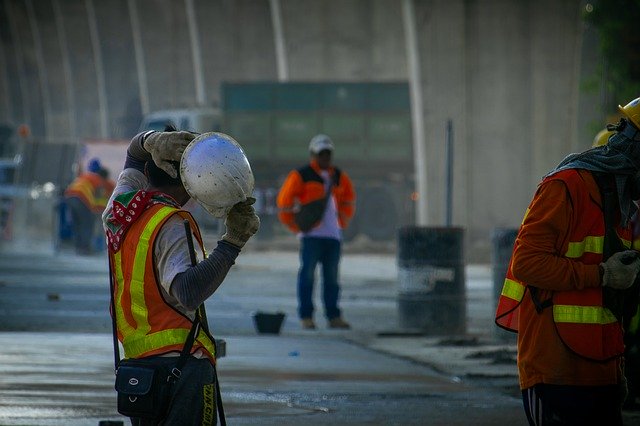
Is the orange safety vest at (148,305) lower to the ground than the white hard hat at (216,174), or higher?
lower

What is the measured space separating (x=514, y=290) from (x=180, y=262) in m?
1.31

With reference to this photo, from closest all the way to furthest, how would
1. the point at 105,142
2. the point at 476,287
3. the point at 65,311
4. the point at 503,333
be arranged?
the point at 503,333 → the point at 65,311 → the point at 476,287 → the point at 105,142

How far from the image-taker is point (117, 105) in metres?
75.2

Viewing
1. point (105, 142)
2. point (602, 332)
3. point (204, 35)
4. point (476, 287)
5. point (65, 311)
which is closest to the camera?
point (602, 332)

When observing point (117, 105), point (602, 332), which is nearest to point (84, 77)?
point (117, 105)

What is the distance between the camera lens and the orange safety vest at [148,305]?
575cm

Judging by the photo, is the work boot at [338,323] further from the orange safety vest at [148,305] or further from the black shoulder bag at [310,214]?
the orange safety vest at [148,305]

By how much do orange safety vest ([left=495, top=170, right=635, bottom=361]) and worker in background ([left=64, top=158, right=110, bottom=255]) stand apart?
2564 centimetres

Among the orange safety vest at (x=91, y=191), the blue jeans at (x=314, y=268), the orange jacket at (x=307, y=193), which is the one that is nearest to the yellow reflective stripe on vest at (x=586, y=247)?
the orange jacket at (x=307, y=193)

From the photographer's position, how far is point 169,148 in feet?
19.4

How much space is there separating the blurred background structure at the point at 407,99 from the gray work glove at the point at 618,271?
11861 mm

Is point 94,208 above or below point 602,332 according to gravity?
below

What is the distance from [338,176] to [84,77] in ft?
220

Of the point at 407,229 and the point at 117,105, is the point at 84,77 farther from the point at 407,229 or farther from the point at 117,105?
the point at 407,229
